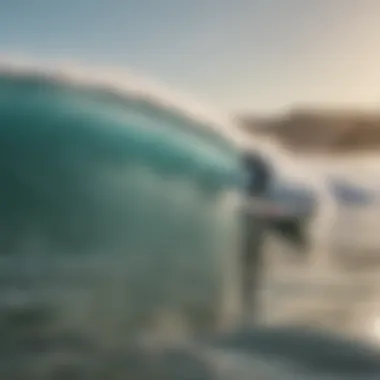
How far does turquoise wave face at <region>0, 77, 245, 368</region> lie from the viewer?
0.96 metres

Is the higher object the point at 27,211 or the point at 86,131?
the point at 86,131

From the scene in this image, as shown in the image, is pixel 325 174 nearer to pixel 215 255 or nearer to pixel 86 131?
pixel 215 255

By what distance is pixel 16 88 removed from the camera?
3.25ft

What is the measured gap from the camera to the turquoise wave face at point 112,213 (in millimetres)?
962

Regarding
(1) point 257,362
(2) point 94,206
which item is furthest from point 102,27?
(1) point 257,362

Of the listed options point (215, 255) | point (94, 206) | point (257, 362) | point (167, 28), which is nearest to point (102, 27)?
point (167, 28)

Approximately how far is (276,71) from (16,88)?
36 cm

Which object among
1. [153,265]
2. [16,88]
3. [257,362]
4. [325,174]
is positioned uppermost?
[16,88]

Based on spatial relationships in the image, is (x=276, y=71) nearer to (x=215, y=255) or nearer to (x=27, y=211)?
(x=215, y=255)

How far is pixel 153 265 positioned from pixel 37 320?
0.55 feet

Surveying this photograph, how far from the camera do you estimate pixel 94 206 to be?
98 centimetres

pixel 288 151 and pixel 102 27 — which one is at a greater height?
pixel 102 27

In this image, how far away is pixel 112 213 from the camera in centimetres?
98

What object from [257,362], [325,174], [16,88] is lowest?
[257,362]
